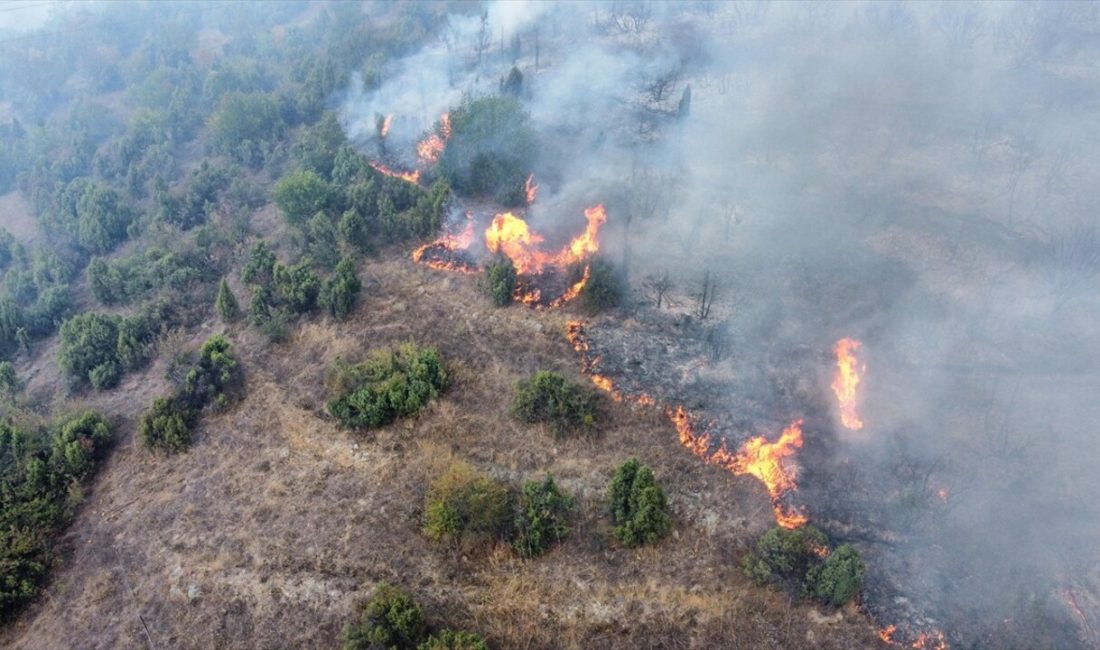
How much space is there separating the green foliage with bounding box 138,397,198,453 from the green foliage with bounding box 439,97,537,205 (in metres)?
17.2

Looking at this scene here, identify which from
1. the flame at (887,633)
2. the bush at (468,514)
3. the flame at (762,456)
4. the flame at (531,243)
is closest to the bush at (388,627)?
the bush at (468,514)

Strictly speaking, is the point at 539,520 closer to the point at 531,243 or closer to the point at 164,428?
the point at 164,428

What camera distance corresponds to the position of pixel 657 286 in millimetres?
26250

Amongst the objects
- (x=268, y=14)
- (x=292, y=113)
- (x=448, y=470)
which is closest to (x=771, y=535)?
(x=448, y=470)

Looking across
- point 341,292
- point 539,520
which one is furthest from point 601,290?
point 539,520

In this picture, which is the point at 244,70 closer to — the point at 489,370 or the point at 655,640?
the point at 489,370

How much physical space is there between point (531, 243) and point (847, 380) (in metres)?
14.2

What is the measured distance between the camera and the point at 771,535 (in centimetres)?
1659

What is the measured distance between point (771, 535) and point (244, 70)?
185 ft

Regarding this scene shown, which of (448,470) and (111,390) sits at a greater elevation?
(448,470)

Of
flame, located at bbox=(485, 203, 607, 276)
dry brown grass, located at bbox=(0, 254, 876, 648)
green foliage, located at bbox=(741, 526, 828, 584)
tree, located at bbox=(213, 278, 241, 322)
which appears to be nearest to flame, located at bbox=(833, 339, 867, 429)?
dry brown grass, located at bbox=(0, 254, 876, 648)

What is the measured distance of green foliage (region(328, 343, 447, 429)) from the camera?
21094 millimetres

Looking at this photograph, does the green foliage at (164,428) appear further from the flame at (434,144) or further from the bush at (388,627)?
the flame at (434,144)

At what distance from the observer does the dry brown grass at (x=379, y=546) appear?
1600 cm
